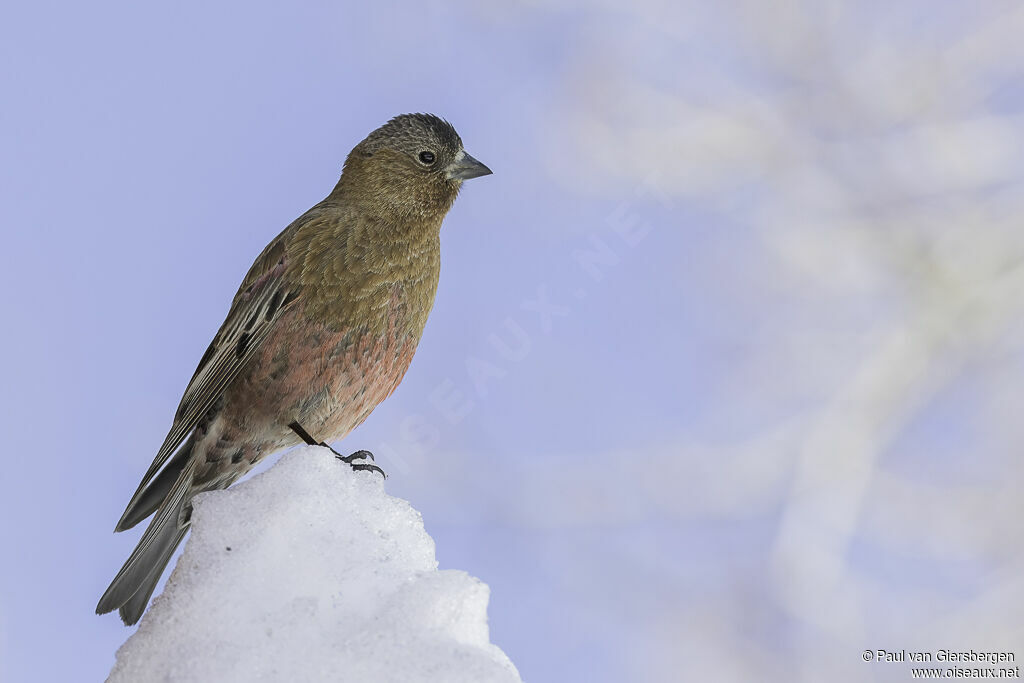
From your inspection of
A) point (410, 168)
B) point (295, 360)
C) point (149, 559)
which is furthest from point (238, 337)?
point (410, 168)

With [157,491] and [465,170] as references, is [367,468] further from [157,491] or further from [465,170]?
[465,170]

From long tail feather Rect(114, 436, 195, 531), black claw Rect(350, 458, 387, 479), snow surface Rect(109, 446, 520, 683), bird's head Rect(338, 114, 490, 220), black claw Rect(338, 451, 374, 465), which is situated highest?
bird's head Rect(338, 114, 490, 220)

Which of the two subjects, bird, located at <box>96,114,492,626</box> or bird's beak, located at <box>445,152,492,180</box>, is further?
bird's beak, located at <box>445,152,492,180</box>

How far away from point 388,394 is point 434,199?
0.61 metres

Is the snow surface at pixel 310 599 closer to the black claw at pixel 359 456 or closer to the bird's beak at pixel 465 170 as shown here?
the black claw at pixel 359 456

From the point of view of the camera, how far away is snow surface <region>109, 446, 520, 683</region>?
2.03 m

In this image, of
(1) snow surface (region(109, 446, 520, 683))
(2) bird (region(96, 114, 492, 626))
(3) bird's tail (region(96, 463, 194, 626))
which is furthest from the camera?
(2) bird (region(96, 114, 492, 626))

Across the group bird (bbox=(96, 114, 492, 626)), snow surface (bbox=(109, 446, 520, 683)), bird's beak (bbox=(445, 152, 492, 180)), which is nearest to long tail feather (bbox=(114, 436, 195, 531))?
bird (bbox=(96, 114, 492, 626))

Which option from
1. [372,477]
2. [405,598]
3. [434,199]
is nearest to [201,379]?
[372,477]

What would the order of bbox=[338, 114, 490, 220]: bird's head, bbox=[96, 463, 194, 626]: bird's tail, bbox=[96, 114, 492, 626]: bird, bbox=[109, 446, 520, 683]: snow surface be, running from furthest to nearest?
bbox=[338, 114, 490, 220]: bird's head < bbox=[96, 114, 492, 626]: bird < bbox=[96, 463, 194, 626]: bird's tail < bbox=[109, 446, 520, 683]: snow surface

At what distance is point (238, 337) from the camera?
2.83 meters

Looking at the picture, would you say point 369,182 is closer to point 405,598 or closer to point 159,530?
point 159,530

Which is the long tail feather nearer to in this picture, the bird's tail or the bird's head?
the bird's tail

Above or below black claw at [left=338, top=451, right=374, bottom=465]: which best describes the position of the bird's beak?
above
